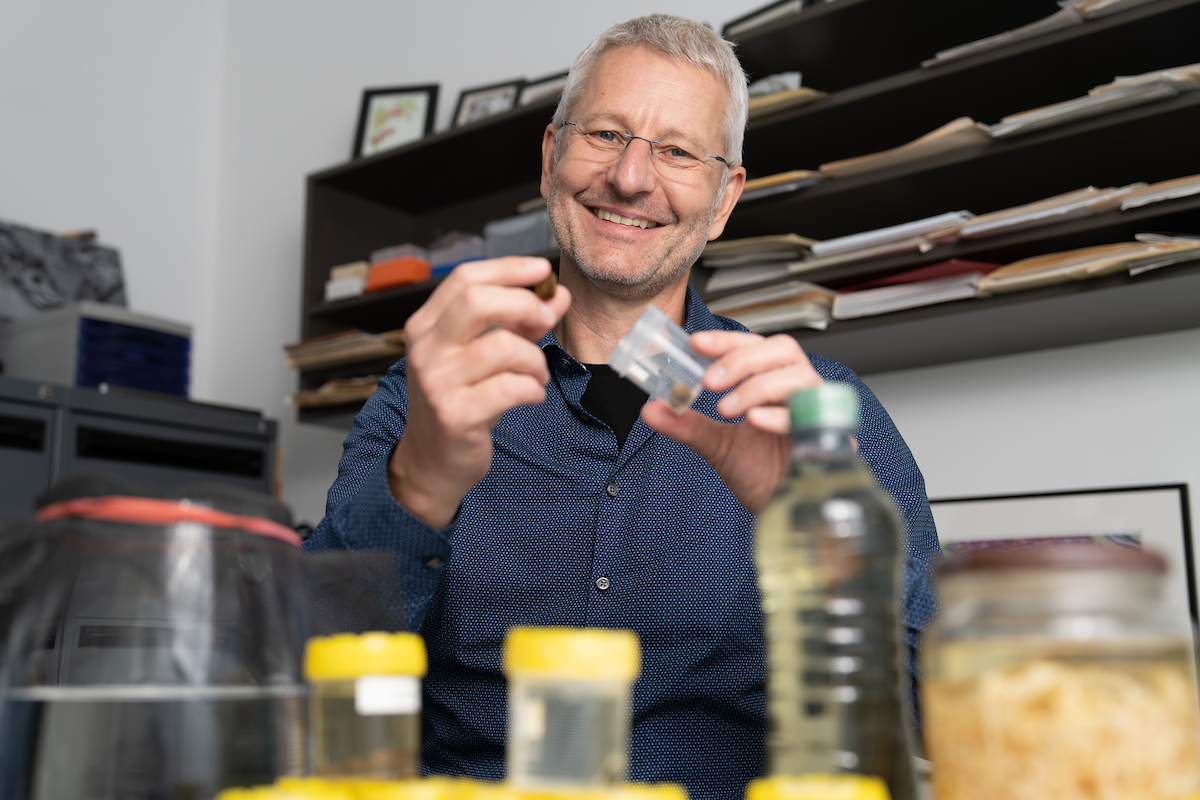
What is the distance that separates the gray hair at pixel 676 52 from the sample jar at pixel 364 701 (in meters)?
1.15

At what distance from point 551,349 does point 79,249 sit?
1.96m

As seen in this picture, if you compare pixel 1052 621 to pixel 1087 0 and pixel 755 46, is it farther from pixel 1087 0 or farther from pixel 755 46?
pixel 755 46

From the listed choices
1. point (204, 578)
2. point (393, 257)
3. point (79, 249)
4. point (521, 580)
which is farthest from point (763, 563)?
point (79, 249)

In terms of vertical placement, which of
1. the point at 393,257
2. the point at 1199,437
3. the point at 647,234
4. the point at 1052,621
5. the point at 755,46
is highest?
the point at 755,46

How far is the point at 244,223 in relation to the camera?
11.1 ft

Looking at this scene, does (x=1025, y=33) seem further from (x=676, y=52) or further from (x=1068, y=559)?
(x=1068, y=559)

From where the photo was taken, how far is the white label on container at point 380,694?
489 millimetres

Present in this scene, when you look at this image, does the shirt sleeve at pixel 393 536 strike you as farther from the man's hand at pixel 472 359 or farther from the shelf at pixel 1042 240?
the shelf at pixel 1042 240

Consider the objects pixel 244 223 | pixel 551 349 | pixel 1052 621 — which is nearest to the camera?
pixel 1052 621

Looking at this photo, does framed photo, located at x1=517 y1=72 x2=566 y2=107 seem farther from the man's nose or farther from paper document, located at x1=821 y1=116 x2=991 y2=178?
the man's nose

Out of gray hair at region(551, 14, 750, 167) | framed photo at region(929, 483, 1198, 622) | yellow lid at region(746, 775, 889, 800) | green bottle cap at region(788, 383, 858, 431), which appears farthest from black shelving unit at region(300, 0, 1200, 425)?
yellow lid at region(746, 775, 889, 800)

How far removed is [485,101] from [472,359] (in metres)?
2.15

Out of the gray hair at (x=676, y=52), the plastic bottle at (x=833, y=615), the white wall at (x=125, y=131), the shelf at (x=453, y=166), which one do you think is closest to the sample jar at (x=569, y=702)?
the plastic bottle at (x=833, y=615)

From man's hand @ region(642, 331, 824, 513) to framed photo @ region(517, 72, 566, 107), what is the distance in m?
1.76
